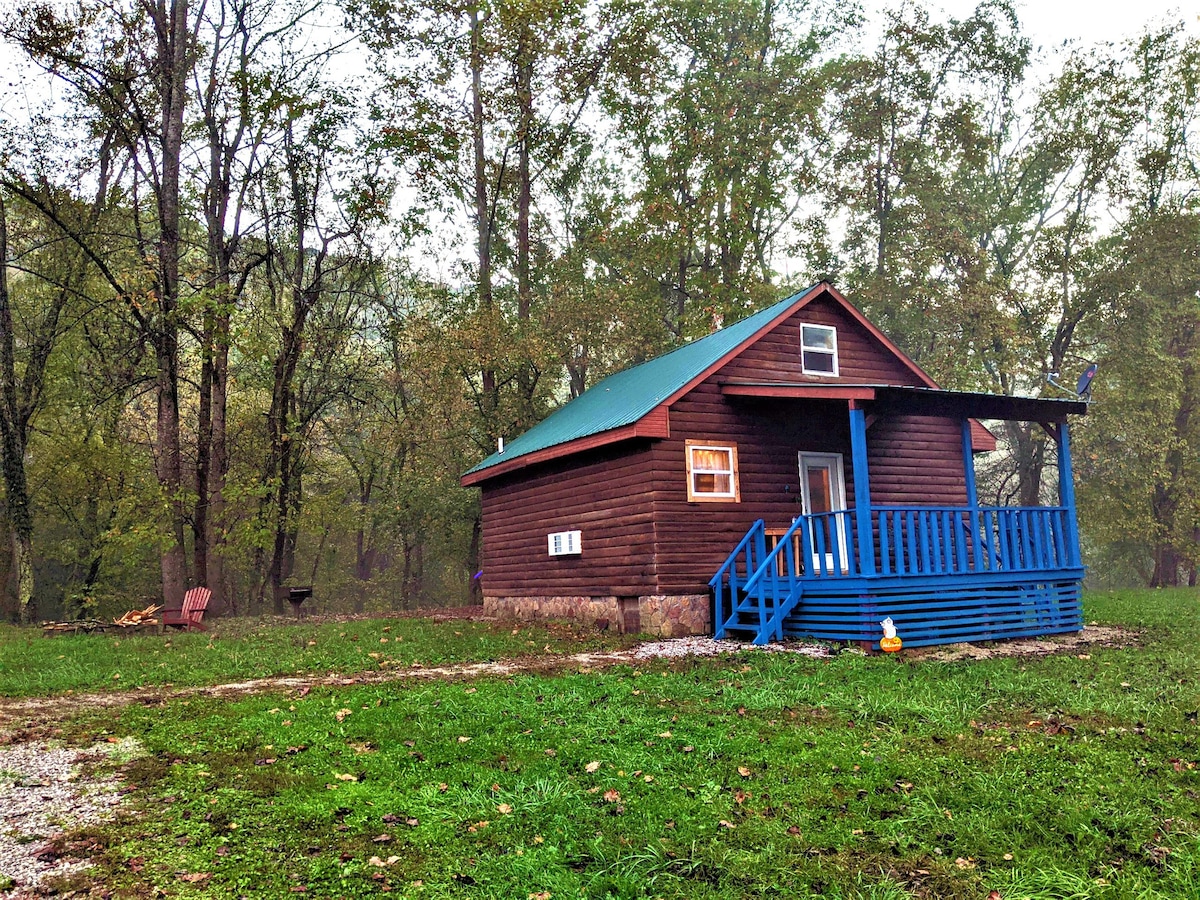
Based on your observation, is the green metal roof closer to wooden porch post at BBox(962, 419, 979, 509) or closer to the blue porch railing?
the blue porch railing

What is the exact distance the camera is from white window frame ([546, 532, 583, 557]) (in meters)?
16.3

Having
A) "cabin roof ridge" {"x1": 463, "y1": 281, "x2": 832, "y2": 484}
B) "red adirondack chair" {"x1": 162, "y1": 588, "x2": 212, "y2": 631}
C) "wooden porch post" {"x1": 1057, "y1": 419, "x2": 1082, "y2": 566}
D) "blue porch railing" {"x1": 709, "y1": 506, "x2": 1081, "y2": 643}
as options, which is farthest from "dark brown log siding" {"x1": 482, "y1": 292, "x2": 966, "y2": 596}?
"red adirondack chair" {"x1": 162, "y1": 588, "x2": 212, "y2": 631}

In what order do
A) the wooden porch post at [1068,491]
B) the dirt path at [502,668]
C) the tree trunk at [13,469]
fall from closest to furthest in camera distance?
the dirt path at [502,668] < the wooden porch post at [1068,491] < the tree trunk at [13,469]

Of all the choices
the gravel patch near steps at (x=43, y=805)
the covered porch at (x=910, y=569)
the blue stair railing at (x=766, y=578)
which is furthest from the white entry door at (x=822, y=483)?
the gravel patch near steps at (x=43, y=805)

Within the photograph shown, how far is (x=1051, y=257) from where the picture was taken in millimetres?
30391

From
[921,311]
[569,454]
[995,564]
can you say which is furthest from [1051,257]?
[569,454]

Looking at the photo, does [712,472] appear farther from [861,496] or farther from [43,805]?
[43,805]

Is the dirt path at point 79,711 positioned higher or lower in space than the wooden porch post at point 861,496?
lower

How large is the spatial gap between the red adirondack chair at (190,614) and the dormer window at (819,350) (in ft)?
42.6

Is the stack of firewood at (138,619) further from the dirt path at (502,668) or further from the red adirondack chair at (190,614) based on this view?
the dirt path at (502,668)

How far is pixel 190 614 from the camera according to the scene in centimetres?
1658

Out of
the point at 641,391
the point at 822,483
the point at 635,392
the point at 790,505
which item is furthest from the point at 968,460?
the point at 635,392

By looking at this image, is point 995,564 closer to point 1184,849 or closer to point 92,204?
point 1184,849

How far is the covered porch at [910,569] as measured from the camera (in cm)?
1202
